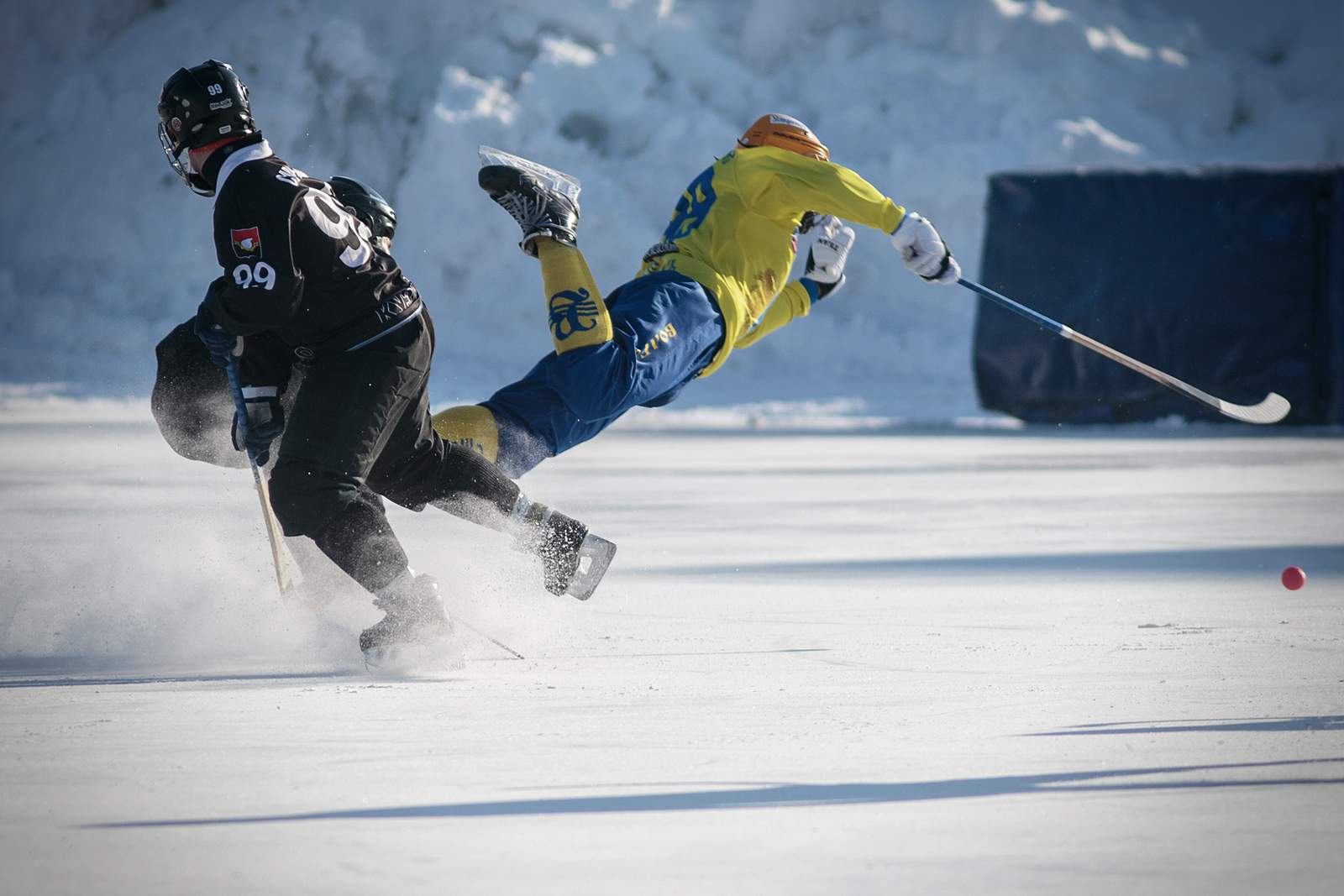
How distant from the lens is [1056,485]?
365 inches

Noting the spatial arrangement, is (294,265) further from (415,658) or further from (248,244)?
(415,658)

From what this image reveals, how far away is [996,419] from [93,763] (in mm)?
13188

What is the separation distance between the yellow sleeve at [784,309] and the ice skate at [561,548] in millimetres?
1270

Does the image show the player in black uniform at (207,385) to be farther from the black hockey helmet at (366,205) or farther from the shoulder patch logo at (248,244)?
the shoulder patch logo at (248,244)

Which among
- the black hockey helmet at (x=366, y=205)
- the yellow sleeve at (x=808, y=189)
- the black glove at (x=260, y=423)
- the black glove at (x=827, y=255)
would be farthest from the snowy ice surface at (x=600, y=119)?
the black glove at (x=260, y=423)

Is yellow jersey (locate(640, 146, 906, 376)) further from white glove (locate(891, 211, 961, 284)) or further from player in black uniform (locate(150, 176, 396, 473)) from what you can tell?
player in black uniform (locate(150, 176, 396, 473))

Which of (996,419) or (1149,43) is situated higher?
(1149,43)

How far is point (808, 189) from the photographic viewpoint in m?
5.01

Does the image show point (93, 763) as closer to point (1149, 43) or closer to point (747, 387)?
point (747, 387)

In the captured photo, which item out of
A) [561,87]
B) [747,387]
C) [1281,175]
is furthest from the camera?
[561,87]

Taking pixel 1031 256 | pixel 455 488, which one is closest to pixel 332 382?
pixel 455 488

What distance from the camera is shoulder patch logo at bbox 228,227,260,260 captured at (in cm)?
388

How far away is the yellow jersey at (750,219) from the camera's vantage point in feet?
16.4

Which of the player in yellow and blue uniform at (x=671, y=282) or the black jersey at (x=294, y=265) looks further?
the player in yellow and blue uniform at (x=671, y=282)
